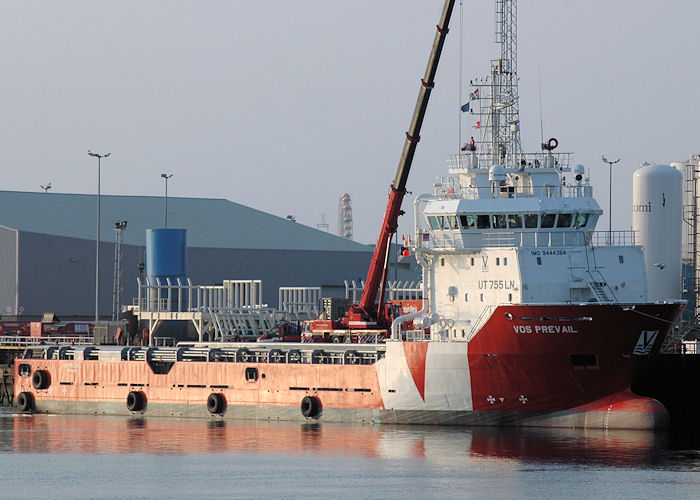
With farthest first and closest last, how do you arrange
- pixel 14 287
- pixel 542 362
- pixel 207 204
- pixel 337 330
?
1. pixel 207 204
2. pixel 14 287
3. pixel 337 330
4. pixel 542 362

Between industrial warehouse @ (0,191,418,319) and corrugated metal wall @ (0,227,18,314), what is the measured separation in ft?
0.23

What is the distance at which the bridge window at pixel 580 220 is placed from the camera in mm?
50588

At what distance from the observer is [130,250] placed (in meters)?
99.9

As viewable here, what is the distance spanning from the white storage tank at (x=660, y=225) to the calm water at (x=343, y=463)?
1662cm

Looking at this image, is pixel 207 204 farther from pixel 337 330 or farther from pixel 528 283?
pixel 528 283

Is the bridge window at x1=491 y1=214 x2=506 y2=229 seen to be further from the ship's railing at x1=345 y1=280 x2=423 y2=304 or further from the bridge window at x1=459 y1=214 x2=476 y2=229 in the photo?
the ship's railing at x1=345 y1=280 x2=423 y2=304

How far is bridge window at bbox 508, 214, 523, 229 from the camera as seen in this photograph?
5059 centimetres

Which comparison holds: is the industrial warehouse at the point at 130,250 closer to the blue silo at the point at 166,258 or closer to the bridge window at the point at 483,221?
the blue silo at the point at 166,258

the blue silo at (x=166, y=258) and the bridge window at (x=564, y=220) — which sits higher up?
the bridge window at (x=564, y=220)

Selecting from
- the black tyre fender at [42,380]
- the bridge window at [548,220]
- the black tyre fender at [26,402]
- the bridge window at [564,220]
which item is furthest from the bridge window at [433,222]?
the black tyre fender at [26,402]

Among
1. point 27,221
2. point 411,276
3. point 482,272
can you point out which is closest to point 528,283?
point 482,272

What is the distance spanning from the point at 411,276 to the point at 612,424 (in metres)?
53.1

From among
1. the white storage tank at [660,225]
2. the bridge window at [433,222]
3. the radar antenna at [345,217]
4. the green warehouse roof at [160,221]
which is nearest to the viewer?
the bridge window at [433,222]

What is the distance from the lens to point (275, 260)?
10481 cm
